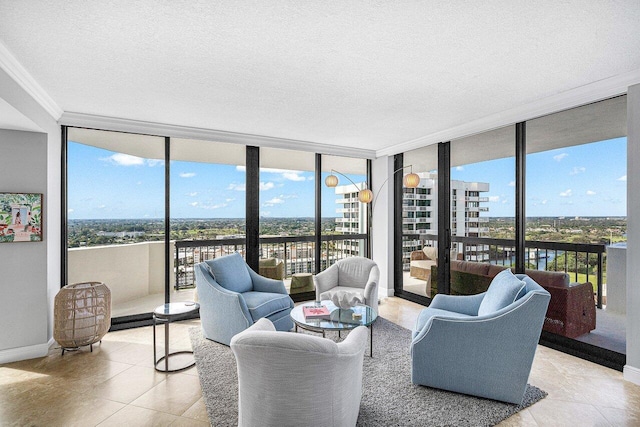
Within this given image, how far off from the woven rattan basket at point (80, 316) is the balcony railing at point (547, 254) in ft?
14.6

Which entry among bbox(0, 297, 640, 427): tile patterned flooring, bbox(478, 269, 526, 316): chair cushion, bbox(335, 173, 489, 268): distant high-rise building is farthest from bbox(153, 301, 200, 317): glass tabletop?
bbox(335, 173, 489, 268): distant high-rise building

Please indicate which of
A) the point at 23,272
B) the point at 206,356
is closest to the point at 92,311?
the point at 23,272

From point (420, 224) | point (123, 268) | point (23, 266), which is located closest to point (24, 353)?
point (23, 266)

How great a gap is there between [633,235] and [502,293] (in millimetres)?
1293

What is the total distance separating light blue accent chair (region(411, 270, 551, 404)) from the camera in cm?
237

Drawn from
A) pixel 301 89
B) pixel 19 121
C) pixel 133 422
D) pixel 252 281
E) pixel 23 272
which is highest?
pixel 301 89

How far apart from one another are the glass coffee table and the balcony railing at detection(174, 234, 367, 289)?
6.19 ft

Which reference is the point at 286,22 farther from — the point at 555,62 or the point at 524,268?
the point at 524,268

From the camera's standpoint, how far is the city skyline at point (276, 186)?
3268 millimetres

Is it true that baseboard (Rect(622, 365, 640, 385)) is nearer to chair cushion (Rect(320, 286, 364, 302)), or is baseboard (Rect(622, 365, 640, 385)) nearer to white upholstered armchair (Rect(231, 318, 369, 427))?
chair cushion (Rect(320, 286, 364, 302))

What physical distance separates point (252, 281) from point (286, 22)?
3131 mm

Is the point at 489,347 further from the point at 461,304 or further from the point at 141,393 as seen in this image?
the point at 141,393

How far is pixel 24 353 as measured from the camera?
129 inches

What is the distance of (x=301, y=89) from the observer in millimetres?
3117
